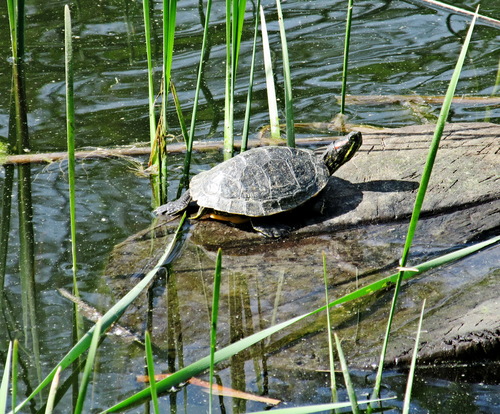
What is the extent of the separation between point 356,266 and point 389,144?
127 cm

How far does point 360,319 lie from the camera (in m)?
2.90

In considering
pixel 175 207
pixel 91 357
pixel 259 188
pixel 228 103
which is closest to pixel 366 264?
pixel 259 188

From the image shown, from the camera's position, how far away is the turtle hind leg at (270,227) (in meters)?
3.65

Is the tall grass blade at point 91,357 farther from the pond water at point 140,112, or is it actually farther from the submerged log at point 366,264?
the submerged log at point 366,264

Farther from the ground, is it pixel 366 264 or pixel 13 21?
pixel 13 21

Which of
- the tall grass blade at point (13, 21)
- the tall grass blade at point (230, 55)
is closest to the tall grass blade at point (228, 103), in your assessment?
the tall grass blade at point (230, 55)

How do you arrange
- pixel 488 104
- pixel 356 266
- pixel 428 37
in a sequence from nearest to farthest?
pixel 356 266, pixel 488 104, pixel 428 37

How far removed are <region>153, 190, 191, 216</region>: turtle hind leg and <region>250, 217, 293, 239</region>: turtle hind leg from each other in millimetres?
394

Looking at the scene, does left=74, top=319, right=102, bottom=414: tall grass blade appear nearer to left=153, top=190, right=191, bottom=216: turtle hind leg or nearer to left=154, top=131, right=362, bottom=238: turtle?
left=154, top=131, right=362, bottom=238: turtle

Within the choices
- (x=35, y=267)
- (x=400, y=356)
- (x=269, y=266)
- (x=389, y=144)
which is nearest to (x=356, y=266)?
(x=269, y=266)

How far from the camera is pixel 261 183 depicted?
3711mm

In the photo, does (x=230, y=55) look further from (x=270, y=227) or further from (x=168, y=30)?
(x=270, y=227)

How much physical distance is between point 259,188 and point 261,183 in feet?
0.11

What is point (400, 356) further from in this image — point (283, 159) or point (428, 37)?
point (428, 37)
